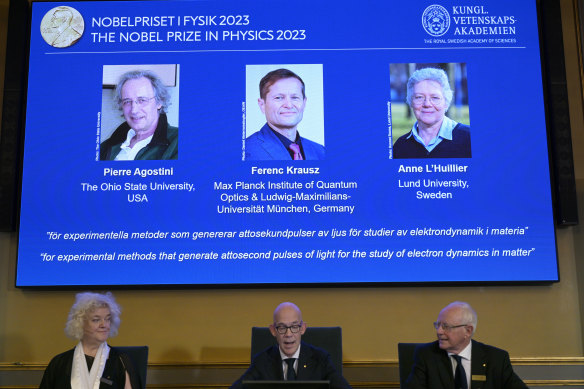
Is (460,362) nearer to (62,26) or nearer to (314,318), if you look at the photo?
(314,318)

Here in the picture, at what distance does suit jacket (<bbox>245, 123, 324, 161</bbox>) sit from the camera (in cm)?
472

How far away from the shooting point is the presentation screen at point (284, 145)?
4.59 m

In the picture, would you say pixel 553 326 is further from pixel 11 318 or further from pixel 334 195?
pixel 11 318

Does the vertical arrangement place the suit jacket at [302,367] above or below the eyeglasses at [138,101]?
below

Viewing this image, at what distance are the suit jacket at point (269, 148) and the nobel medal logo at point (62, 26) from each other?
4.94 feet

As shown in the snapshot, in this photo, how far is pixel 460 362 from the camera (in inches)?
133

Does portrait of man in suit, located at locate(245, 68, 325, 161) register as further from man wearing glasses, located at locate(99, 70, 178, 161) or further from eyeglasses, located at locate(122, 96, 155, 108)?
eyeglasses, located at locate(122, 96, 155, 108)

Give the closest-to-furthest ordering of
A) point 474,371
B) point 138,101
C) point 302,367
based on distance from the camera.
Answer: point 474,371, point 302,367, point 138,101

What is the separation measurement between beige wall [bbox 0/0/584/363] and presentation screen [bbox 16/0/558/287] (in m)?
0.15

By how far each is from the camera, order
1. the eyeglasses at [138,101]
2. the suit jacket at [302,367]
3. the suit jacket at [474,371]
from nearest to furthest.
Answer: the suit jacket at [474,371] → the suit jacket at [302,367] → the eyeglasses at [138,101]

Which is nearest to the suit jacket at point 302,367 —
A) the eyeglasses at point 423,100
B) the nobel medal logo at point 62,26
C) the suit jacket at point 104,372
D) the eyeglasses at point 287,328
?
the eyeglasses at point 287,328

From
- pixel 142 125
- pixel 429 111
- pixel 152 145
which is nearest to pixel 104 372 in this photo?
pixel 152 145

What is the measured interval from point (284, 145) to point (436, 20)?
4.80 feet

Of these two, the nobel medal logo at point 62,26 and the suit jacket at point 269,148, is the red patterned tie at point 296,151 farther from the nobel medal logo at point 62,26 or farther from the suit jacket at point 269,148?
the nobel medal logo at point 62,26
